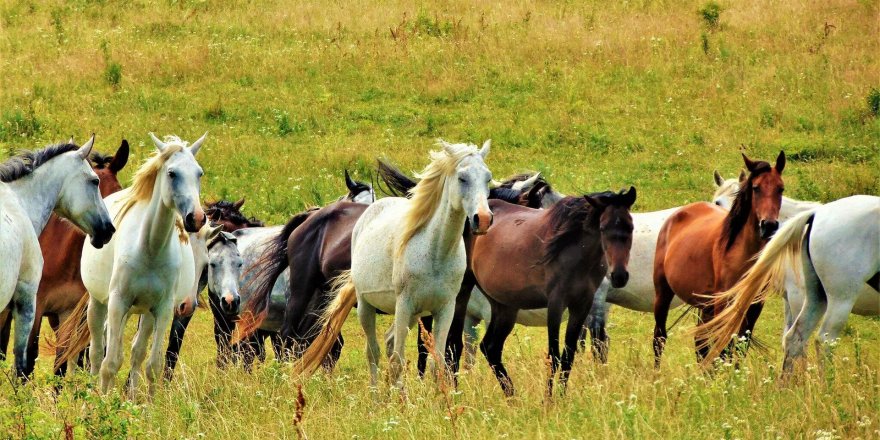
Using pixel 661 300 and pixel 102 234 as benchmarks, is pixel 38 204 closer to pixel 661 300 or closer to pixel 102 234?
pixel 102 234

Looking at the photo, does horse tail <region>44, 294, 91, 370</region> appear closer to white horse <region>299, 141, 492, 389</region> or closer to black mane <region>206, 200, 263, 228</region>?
black mane <region>206, 200, 263, 228</region>

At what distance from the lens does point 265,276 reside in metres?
9.73

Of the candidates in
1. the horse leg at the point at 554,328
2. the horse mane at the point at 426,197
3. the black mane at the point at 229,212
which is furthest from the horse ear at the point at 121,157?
the horse leg at the point at 554,328

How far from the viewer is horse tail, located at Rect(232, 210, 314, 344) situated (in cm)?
956

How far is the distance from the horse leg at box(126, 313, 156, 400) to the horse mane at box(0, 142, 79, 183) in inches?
46.7

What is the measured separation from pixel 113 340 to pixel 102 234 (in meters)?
0.66

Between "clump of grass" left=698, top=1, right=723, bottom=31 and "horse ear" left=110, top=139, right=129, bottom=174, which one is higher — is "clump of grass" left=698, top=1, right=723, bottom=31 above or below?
below

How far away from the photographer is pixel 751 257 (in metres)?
8.40

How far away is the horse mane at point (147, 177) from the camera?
23.9ft

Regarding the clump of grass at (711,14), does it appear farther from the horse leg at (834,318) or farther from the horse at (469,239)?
the horse leg at (834,318)

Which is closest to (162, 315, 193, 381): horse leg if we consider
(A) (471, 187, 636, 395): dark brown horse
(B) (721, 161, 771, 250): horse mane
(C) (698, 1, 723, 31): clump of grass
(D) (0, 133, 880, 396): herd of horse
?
(D) (0, 133, 880, 396): herd of horse

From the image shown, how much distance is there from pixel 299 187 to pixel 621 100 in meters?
5.93

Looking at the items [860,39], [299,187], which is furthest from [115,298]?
[860,39]

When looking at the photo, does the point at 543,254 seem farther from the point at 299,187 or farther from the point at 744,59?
the point at 744,59
